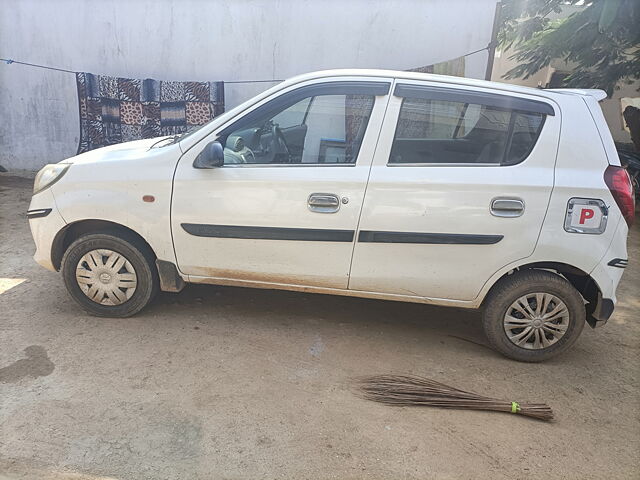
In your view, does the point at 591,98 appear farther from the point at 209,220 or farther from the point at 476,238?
the point at 209,220

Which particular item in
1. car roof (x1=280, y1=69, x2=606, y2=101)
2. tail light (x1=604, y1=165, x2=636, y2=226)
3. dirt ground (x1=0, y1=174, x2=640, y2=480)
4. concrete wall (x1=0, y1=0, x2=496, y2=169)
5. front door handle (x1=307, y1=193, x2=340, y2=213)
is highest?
concrete wall (x1=0, y1=0, x2=496, y2=169)

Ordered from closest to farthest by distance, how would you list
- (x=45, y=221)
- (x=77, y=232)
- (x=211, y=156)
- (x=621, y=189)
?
(x=621, y=189) < (x=211, y=156) < (x=45, y=221) < (x=77, y=232)

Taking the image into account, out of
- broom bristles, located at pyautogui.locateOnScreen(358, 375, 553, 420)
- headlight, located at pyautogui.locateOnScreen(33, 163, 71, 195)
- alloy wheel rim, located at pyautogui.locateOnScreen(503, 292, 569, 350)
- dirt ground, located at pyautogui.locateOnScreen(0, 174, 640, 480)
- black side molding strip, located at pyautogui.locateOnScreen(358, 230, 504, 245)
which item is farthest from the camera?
headlight, located at pyautogui.locateOnScreen(33, 163, 71, 195)

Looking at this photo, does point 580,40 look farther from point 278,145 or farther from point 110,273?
point 110,273

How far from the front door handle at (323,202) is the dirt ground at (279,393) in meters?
0.96

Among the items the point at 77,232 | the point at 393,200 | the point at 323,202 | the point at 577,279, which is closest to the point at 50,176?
the point at 77,232

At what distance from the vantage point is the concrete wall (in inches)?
268

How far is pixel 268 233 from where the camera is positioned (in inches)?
125

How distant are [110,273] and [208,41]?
5.05m

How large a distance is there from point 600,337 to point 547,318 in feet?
3.14

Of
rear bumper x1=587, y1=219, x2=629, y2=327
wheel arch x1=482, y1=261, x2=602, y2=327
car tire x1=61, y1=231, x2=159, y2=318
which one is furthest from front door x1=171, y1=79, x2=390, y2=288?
rear bumper x1=587, y1=219, x2=629, y2=327

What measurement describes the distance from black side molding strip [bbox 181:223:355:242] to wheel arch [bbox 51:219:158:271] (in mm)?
410

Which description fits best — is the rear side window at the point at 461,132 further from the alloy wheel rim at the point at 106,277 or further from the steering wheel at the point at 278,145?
the alloy wheel rim at the point at 106,277

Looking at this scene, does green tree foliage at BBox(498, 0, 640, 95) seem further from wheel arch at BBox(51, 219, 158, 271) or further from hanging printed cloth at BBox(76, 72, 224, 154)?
wheel arch at BBox(51, 219, 158, 271)
